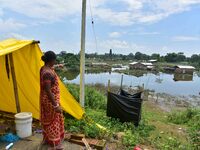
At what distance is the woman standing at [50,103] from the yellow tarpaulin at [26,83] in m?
1.32

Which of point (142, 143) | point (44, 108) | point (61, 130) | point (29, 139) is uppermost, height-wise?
point (44, 108)

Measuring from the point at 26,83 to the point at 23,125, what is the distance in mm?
1186

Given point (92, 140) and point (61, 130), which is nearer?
point (61, 130)

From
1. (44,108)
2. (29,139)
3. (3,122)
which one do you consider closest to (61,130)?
(44,108)

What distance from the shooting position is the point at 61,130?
3.99 m

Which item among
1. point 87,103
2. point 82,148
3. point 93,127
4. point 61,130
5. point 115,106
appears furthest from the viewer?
point 87,103

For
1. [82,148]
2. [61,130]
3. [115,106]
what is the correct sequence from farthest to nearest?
[115,106] < [82,148] < [61,130]

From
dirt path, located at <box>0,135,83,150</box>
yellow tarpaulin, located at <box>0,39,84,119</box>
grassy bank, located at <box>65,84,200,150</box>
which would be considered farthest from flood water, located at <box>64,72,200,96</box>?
dirt path, located at <box>0,135,83,150</box>

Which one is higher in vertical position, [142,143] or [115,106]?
[115,106]

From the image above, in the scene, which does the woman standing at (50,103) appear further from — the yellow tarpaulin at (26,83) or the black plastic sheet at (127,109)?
the black plastic sheet at (127,109)

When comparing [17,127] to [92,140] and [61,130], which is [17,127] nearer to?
[61,130]

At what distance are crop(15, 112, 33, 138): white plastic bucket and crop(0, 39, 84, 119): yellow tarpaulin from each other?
912mm

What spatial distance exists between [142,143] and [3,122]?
302 centimetres

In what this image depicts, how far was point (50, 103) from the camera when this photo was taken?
3.70 metres
